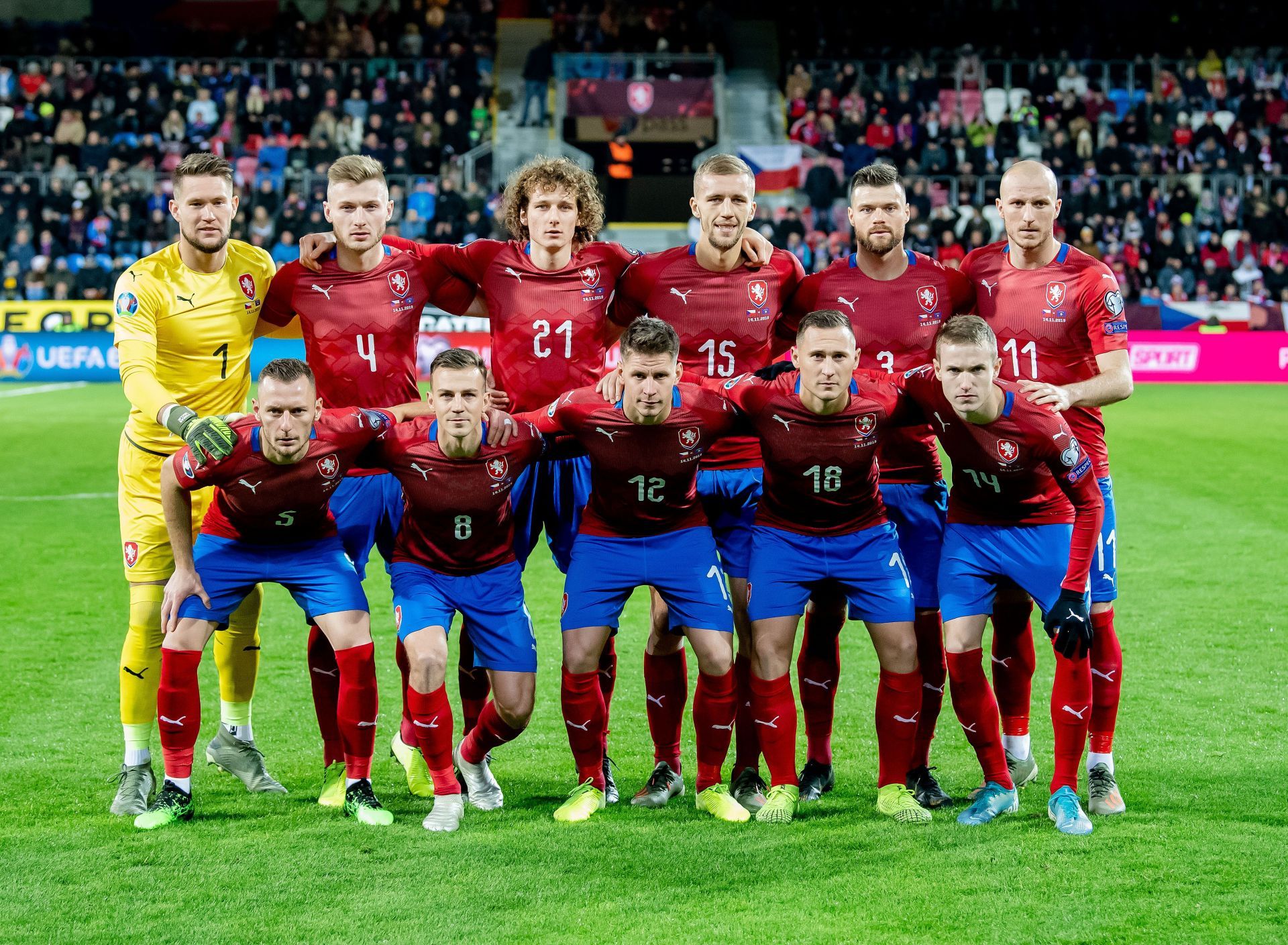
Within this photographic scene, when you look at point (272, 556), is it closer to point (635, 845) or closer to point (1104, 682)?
point (635, 845)

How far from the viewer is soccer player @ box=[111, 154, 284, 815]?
548 centimetres

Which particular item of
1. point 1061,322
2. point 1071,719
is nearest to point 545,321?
point 1061,322

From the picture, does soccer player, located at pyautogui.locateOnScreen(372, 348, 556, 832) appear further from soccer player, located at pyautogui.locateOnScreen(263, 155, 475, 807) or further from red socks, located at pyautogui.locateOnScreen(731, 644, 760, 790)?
red socks, located at pyautogui.locateOnScreen(731, 644, 760, 790)

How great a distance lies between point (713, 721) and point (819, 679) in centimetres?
60

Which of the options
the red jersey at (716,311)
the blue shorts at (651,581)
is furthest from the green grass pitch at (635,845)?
the red jersey at (716,311)

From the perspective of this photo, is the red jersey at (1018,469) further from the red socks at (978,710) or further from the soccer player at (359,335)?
the soccer player at (359,335)

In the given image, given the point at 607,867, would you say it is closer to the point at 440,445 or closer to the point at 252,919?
the point at 252,919

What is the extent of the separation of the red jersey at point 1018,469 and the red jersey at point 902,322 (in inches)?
11.3

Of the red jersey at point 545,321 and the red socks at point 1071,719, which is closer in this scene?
the red socks at point 1071,719

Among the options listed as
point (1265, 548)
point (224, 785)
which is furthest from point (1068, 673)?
point (1265, 548)

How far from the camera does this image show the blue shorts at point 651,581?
5242 millimetres

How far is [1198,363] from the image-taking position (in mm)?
23656

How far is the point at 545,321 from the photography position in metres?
5.70

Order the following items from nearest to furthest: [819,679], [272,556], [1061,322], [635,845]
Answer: [635,845], [272,556], [1061,322], [819,679]
